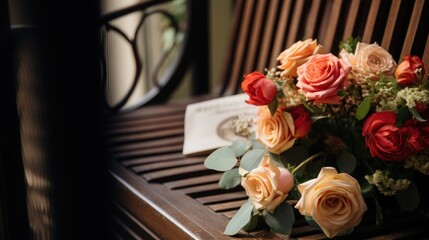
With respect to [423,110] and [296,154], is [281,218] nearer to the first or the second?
[296,154]

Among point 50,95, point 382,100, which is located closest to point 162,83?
point 382,100

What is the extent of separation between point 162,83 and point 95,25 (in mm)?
1373

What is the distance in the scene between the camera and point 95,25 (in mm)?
376

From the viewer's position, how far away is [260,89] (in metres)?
0.94

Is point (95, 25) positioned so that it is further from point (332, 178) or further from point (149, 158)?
A: point (149, 158)

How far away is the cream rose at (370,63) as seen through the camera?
97 cm

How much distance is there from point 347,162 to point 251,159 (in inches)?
5.8

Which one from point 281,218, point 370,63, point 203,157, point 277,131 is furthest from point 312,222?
point 203,157

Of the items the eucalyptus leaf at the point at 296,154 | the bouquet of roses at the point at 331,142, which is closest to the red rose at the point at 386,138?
the bouquet of roses at the point at 331,142

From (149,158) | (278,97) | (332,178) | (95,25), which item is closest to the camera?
(95,25)

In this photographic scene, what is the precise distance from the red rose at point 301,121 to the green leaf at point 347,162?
2.7 inches

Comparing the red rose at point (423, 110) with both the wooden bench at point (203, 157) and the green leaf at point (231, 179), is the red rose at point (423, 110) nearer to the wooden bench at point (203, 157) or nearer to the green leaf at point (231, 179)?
the wooden bench at point (203, 157)

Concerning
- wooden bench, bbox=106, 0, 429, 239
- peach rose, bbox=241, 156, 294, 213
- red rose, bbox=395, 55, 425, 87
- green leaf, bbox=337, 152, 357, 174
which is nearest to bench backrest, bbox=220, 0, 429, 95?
wooden bench, bbox=106, 0, 429, 239

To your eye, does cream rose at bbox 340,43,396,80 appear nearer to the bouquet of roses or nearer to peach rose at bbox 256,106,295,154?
the bouquet of roses
